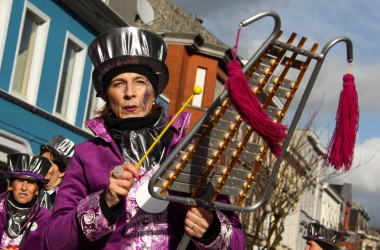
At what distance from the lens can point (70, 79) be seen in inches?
768

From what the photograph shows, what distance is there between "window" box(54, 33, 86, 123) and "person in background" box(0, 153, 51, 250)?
12.6 meters

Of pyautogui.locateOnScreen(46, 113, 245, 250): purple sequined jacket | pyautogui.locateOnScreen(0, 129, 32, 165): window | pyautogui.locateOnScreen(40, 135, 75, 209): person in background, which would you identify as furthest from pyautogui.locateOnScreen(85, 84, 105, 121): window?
pyautogui.locateOnScreen(46, 113, 245, 250): purple sequined jacket

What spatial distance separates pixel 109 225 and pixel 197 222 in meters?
0.32

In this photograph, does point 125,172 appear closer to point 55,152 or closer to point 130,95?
point 130,95

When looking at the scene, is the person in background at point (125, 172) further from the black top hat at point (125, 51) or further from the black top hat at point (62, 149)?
the black top hat at point (62, 149)

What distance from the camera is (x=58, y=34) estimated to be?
59.9 ft

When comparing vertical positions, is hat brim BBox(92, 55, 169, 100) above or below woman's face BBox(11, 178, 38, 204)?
above

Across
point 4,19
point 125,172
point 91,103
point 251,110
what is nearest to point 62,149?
point 125,172

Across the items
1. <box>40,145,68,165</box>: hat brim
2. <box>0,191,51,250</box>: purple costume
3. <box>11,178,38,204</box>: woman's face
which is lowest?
<box>0,191,51,250</box>: purple costume

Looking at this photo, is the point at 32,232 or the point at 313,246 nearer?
the point at 32,232

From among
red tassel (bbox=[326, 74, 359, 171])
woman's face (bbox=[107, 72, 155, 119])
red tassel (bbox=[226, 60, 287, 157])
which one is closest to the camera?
red tassel (bbox=[226, 60, 287, 157])

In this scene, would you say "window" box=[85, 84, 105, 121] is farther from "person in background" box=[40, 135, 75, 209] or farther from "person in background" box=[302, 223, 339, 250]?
"person in background" box=[40, 135, 75, 209]

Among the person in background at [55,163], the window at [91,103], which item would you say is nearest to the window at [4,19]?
the window at [91,103]

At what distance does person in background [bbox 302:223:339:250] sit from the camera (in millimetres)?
9414
